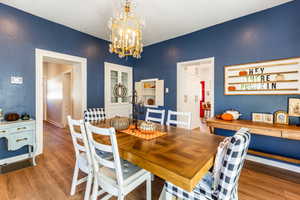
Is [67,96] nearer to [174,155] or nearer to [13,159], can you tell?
[13,159]

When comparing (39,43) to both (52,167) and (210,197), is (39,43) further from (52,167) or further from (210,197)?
(210,197)

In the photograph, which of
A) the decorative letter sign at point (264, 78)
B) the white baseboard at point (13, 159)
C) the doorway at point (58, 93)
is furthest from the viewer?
the doorway at point (58, 93)

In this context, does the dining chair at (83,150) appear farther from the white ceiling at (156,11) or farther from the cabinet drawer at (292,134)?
the cabinet drawer at (292,134)

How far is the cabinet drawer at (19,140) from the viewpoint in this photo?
214 cm

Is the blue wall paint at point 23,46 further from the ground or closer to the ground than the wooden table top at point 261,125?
further from the ground

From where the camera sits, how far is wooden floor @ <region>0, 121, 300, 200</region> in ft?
5.41

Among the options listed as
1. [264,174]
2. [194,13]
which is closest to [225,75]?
[194,13]

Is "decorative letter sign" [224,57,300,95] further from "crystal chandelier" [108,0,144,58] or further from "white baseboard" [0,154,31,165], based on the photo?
"white baseboard" [0,154,31,165]

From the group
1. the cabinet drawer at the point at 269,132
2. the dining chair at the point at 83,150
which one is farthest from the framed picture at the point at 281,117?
the dining chair at the point at 83,150

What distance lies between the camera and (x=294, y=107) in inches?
86.5

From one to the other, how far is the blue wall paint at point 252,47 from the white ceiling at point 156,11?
0.62ft

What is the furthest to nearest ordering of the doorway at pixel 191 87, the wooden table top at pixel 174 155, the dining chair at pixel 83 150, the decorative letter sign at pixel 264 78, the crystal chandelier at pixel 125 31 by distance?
1. the doorway at pixel 191 87
2. the decorative letter sign at pixel 264 78
3. the crystal chandelier at pixel 125 31
4. the dining chair at pixel 83 150
5. the wooden table top at pixel 174 155

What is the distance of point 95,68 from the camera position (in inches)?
145

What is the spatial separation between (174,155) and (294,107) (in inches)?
97.1
